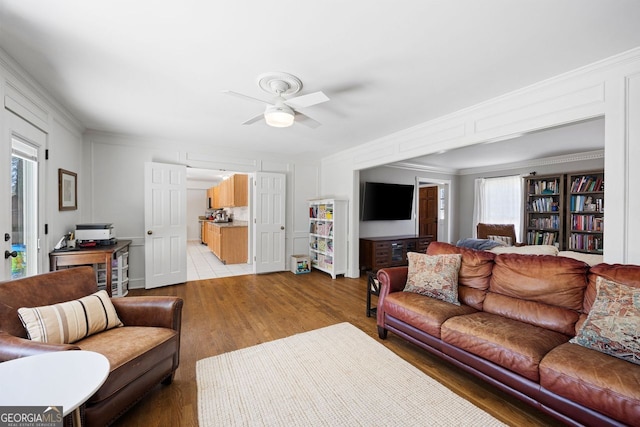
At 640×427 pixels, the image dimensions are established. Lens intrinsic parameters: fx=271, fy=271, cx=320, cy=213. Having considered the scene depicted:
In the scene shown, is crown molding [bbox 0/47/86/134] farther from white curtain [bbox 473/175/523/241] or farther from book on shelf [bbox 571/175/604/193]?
white curtain [bbox 473/175/523/241]

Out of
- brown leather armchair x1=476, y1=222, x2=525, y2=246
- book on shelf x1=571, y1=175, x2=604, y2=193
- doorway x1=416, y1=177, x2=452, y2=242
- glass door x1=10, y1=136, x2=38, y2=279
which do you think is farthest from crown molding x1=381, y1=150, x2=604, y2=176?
glass door x1=10, y1=136, x2=38, y2=279

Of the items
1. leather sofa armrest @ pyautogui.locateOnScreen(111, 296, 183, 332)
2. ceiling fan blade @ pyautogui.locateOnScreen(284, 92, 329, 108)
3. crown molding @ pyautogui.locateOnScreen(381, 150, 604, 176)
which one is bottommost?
leather sofa armrest @ pyautogui.locateOnScreen(111, 296, 183, 332)

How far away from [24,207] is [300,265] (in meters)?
3.83

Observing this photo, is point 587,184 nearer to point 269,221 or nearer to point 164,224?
point 269,221

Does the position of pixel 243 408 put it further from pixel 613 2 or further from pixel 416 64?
pixel 613 2

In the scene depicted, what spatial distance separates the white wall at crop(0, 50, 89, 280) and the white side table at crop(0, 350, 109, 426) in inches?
57.3

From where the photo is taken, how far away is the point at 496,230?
6.05 meters

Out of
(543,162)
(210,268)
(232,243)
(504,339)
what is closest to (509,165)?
(543,162)

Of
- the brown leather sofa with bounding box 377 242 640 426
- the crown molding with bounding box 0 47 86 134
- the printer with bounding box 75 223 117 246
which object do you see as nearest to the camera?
the brown leather sofa with bounding box 377 242 640 426

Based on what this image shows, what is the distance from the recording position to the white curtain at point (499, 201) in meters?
6.18

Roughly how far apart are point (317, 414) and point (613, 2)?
9.53ft

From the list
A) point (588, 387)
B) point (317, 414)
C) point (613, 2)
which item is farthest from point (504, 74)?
point (317, 414)

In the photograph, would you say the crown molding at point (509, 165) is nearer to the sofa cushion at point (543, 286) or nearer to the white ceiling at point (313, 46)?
the white ceiling at point (313, 46)

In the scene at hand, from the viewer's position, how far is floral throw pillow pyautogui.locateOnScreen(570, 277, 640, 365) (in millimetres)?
1484
